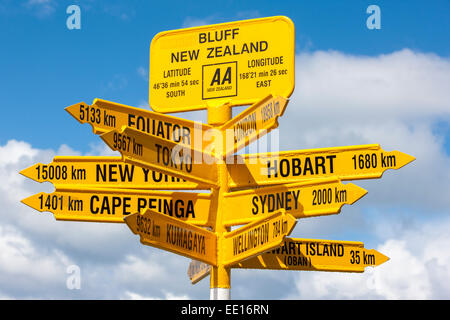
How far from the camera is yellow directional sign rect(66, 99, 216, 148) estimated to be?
8.39m

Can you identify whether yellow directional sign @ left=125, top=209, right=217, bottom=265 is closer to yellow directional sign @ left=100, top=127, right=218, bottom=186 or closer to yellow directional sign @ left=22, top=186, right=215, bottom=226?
yellow directional sign @ left=22, top=186, right=215, bottom=226

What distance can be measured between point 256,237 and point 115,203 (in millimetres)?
1879

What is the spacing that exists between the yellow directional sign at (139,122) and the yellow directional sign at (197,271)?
1.59 meters

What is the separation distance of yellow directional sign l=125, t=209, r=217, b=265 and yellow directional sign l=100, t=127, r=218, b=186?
24.7 inches

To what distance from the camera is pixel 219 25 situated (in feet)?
33.2

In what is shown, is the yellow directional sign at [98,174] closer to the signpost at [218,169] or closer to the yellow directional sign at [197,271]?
the signpost at [218,169]

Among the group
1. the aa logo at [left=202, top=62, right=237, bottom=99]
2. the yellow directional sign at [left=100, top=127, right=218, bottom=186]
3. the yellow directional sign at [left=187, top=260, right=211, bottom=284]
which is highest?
the aa logo at [left=202, top=62, right=237, bottom=99]

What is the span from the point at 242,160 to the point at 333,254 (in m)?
1.69

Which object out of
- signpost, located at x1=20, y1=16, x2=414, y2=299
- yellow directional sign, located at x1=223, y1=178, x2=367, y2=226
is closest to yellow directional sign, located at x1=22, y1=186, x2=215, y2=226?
signpost, located at x1=20, y1=16, x2=414, y2=299

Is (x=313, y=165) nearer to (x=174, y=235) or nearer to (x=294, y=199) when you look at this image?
(x=294, y=199)

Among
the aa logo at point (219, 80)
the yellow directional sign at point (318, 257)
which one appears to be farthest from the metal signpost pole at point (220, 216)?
the yellow directional sign at point (318, 257)

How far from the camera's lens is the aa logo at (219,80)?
9.87 metres

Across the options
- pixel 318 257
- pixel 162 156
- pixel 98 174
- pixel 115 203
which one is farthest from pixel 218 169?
pixel 318 257

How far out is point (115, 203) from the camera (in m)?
9.03
